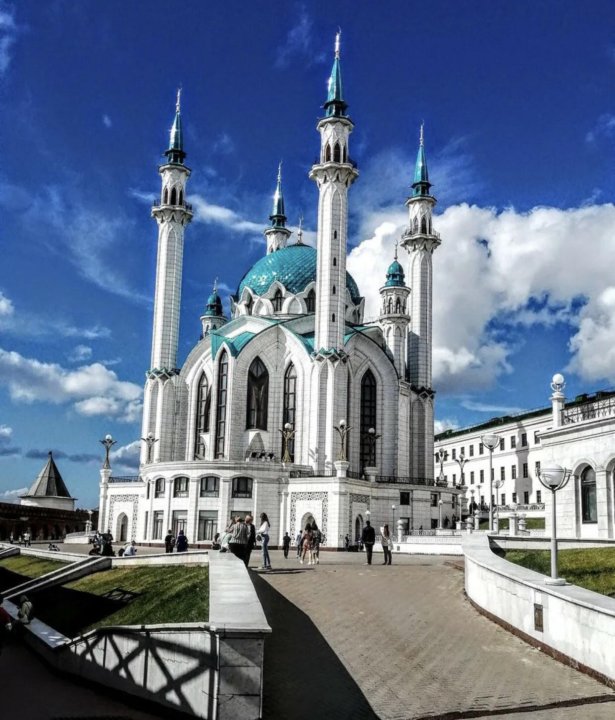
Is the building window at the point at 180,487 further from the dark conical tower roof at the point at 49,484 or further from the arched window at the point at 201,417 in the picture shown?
the dark conical tower roof at the point at 49,484

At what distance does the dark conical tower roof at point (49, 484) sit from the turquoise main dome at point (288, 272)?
24.7 metres

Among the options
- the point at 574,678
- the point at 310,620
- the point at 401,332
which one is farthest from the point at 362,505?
the point at 574,678

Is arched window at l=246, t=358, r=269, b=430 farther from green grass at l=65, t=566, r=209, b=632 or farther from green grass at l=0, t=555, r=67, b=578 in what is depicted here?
green grass at l=65, t=566, r=209, b=632

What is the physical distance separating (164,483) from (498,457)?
3720 centimetres

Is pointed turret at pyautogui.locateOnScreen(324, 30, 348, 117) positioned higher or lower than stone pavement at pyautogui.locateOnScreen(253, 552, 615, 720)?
higher

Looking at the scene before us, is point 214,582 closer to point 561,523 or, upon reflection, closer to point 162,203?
point 561,523

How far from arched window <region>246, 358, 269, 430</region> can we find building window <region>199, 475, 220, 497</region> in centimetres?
686

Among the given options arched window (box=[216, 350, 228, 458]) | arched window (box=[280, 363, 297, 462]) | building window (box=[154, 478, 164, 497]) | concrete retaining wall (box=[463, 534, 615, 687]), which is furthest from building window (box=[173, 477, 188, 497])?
concrete retaining wall (box=[463, 534, 615, 687])

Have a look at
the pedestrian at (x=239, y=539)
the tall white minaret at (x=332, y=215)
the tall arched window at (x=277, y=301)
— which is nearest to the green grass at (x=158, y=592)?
the pedestrian at (x=239, y=539)

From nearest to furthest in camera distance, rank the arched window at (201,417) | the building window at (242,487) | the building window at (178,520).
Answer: the building window at (242,487), the building window at (178,520), the arched window at (201,417)

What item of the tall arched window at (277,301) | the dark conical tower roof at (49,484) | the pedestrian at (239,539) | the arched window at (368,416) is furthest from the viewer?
the dark conical tower roof at (49,484)

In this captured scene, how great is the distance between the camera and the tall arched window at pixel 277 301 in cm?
6681

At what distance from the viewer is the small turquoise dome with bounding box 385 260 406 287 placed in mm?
68438

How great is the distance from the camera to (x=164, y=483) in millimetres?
53781
